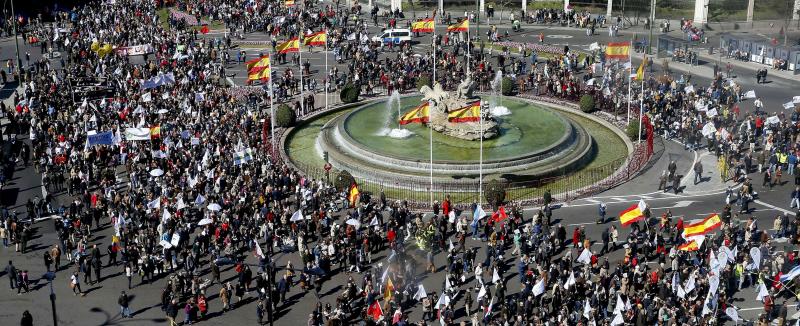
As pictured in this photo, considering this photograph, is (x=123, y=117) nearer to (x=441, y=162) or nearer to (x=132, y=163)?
(x=132, y=163)

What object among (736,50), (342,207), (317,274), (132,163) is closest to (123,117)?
(132,163)

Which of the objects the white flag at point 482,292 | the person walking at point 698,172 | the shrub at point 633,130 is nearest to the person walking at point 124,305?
the white flag at point 482,292

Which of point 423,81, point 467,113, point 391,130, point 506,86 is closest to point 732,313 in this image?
point 467,113

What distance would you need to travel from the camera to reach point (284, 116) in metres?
58.2

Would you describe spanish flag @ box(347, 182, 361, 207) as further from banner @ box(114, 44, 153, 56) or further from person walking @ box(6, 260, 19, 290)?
banner @ box(114, 44, 153, 56)

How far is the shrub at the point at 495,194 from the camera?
148ft

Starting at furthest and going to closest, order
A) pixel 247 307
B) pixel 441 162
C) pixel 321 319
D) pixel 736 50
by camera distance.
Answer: pixel 736 50
pixel 441 162
pixel 247 307
pixel 321 319

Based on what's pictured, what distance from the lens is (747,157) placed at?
165 ft

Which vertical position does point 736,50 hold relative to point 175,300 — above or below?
above

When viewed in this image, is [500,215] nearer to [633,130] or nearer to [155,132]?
[633,130]

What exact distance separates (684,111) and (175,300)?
3538 cm

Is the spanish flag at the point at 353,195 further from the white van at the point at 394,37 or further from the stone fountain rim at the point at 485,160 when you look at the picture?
the white van at the point at 394,37

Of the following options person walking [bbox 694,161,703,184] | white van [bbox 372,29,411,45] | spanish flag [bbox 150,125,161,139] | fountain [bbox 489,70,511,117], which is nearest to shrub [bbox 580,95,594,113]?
fountain [bbox 489,70,511,117]

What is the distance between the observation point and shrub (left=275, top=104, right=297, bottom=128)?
191 ft
